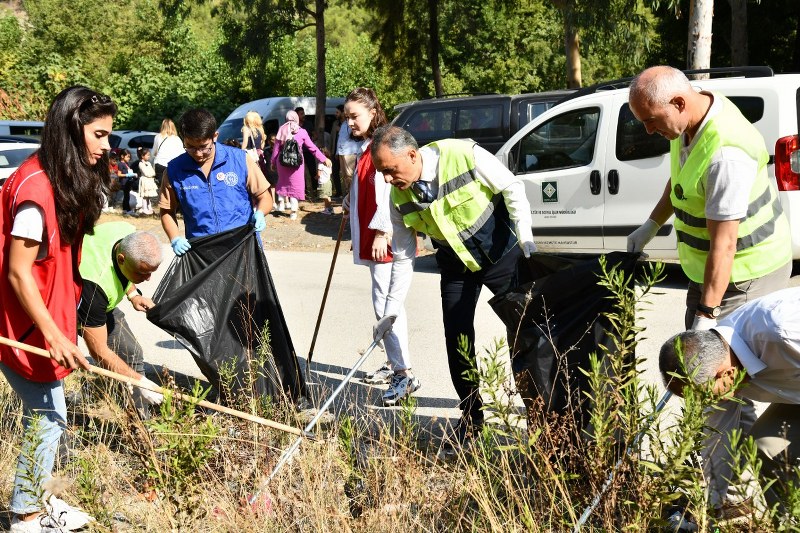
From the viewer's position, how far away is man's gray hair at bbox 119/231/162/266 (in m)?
4.79

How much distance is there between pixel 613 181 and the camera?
Result: 926 cm

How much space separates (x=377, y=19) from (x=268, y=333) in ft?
61.9

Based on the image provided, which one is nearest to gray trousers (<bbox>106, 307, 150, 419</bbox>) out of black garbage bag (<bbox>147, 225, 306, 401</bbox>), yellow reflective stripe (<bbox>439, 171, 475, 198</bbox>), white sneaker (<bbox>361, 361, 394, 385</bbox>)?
black garbage bag (<bbox>147, 225, 306, 401</bbox>)

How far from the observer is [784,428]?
326 cm

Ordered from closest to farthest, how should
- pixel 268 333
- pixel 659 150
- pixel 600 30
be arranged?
1. pixel 268 333
2. pixel 659 150
3. pixel 600 30

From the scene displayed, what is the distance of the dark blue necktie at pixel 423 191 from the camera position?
4906 mm

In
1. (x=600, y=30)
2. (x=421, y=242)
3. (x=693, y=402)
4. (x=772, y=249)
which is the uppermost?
(x=600, y=30)

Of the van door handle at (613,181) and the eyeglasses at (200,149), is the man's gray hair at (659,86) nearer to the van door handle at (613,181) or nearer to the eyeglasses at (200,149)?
the eyeglasses at (200,149)

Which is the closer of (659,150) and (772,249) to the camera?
(772,249)

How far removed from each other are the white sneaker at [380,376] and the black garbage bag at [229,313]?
817 millimetres

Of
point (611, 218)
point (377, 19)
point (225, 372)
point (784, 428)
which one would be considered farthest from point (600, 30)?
point (784, 428)

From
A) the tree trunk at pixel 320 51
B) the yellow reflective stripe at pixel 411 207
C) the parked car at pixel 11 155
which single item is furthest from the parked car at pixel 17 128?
the yellow reflective stripe at pixel 411 207

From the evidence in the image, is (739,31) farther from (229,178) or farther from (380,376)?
(229,178)

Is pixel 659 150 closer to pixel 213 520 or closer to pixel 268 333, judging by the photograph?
pixel 268 333
